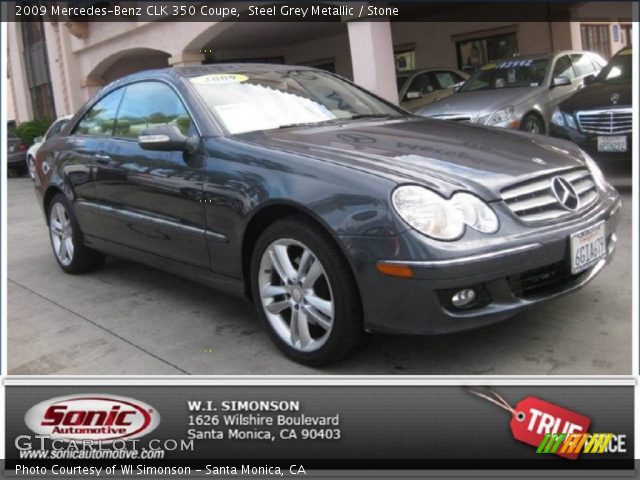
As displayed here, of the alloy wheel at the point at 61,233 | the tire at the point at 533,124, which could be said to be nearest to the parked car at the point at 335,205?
the alloy wheel at the point at 61,233

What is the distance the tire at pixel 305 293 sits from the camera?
9.40 ft

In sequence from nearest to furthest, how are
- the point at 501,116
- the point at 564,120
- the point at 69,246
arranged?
the point at 69,246
the point at 564,120
the point at 501,116

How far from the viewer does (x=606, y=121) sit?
6.20 metres

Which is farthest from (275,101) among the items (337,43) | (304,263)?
(337,43)

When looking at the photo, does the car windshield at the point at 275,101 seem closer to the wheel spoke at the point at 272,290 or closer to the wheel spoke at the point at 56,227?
the wheel spoke at the point at 272,290

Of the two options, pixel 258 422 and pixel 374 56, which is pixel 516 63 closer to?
pixel 374 56

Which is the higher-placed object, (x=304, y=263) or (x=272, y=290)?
(x=304, y=263)

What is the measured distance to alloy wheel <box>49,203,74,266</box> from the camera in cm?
501

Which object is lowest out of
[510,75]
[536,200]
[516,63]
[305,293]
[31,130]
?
[305,293]

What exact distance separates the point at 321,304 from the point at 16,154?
52.8 ft

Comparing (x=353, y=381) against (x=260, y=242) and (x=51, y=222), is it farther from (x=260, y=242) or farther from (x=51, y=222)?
(x=51, y=222)

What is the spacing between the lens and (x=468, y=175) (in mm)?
2900

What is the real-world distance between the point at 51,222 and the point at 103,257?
496 mm

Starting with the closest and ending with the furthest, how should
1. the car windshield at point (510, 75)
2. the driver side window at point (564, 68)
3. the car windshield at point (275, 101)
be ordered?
the car windshield at point (275, 101) → the car windshield at point (510, 75) → the driver side window at point (564, 68)
